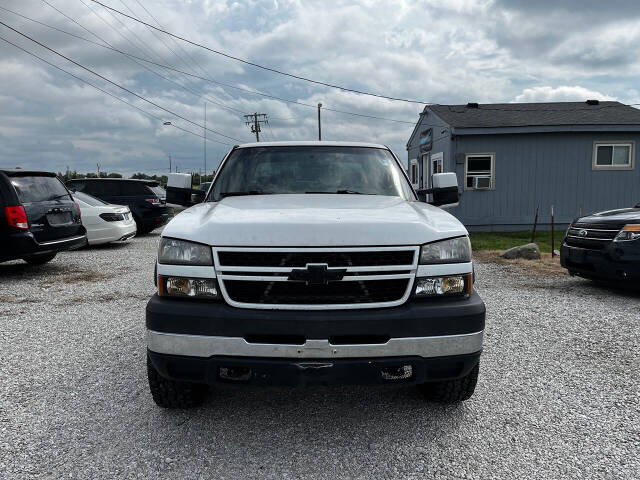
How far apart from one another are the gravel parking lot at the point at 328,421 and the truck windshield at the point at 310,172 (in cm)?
151

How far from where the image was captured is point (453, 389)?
3189mm

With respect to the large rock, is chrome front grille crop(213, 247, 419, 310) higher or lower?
higher

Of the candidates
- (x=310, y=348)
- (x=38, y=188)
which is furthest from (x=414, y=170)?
(x=310, y=348)

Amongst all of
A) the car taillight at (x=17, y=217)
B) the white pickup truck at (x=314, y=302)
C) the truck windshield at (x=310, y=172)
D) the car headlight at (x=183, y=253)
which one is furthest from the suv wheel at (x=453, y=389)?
the car taillight at (x=17, y=217)

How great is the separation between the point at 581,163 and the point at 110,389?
55.8 ft

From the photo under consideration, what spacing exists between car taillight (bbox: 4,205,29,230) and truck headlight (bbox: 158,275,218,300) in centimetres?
593

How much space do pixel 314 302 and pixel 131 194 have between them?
1313 cm

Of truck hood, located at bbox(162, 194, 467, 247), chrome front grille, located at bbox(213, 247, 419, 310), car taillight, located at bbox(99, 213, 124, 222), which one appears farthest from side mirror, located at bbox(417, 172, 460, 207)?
car taillight, located at bbox(99, 213, 124, 222)

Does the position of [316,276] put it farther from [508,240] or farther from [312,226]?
[508,240]

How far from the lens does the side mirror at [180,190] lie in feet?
14.0

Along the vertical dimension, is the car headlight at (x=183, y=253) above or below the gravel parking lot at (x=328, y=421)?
above

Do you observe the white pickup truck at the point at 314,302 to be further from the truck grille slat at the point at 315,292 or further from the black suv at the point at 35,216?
the black suv at the point at 35,216

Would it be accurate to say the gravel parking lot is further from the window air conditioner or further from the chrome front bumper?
the window air conditioner

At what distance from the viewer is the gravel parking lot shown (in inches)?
103
